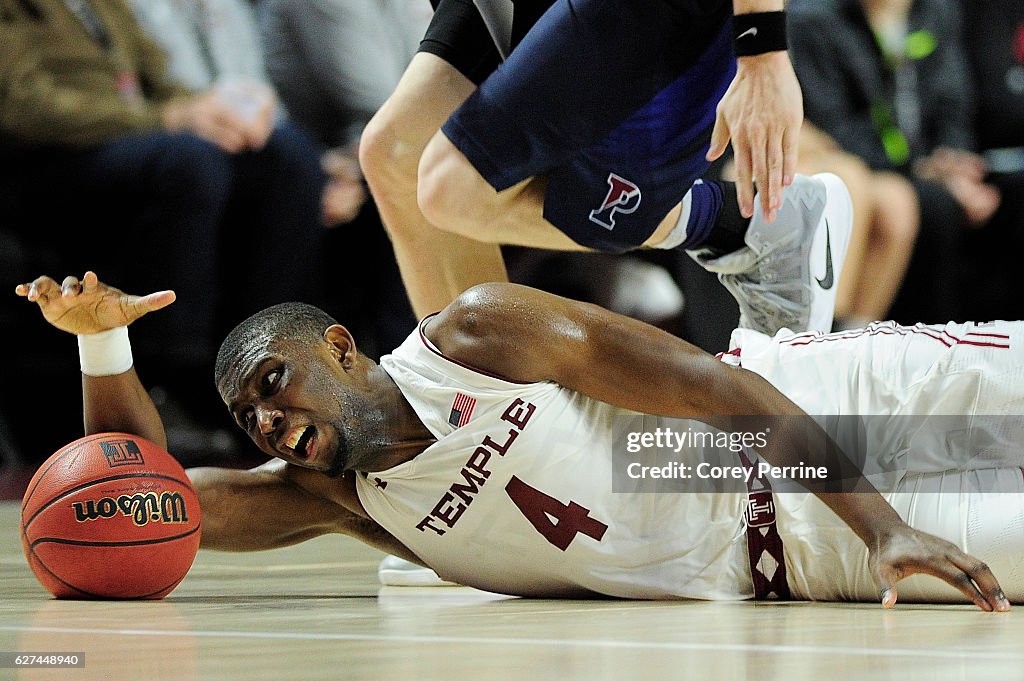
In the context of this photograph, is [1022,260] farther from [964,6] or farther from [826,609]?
[826,609]

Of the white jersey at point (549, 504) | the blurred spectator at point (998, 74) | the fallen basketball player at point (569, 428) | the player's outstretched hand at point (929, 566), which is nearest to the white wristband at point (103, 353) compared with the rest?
the fallen basketball player at point (569, 428)

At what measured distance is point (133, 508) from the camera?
2246 mm

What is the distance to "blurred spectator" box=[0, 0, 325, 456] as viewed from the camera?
5805 mm

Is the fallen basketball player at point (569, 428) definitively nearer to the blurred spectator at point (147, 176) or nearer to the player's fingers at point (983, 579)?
the player's fingers at point (983, 579)

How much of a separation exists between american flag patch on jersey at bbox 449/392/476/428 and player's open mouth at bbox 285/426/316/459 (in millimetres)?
249

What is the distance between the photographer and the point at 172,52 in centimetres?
621

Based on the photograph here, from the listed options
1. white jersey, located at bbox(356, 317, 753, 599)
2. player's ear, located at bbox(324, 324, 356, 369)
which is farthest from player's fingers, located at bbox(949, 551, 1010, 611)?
player's ear, located at bbox(324, 324, 356, 369)

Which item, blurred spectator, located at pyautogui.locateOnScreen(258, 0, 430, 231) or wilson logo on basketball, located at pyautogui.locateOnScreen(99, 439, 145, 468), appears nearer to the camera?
wilson logo on basketball, located at pyautogui.locateOnScreen(99, 439, 145, 468)

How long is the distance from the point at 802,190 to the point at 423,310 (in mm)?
984

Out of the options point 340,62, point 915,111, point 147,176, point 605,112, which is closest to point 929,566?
point 605,112

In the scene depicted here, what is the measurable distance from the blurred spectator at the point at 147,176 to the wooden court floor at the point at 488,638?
343 centimetres

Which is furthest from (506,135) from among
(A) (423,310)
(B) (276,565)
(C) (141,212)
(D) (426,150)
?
(C) (141,212)

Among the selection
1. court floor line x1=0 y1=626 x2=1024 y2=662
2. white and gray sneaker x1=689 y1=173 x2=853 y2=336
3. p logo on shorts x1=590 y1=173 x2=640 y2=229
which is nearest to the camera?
court floor line x1=0 y1=626 x2=1024 y2=662

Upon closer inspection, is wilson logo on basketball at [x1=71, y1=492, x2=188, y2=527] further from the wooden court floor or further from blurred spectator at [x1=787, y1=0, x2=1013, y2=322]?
blurred spectator at [x1=787, y1=0, x2=1013, y2=322]
